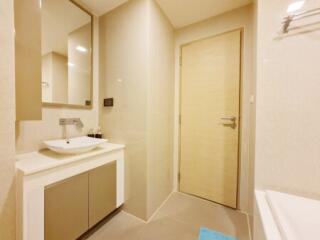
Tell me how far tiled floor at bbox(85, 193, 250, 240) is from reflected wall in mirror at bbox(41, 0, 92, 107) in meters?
1.35

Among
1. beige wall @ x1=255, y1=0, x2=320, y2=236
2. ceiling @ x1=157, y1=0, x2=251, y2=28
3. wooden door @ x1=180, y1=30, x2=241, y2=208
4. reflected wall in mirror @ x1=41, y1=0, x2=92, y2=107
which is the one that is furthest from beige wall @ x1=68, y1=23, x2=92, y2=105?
beige wall @ x1=255, y1=0, x2=320, y2=236

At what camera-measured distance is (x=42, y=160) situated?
1080mm

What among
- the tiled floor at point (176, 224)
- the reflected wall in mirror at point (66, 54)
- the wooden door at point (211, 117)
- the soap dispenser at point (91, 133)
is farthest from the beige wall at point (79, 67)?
the tiled floor at point (176, 224)

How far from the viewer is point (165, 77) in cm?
188

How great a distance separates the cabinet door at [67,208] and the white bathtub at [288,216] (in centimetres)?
126

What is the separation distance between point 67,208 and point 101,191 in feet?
1.03

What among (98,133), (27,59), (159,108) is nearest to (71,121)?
(98,133)

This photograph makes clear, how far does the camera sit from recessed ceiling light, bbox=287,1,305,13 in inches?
37.3

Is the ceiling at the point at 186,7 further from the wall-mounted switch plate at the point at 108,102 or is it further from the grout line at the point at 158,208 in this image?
the grout line at the point at 158,208

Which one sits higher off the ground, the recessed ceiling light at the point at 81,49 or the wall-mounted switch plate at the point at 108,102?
the recessed ceiling light at the point at 81,49

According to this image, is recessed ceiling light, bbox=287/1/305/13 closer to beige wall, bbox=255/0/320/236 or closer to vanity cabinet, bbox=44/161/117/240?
beige wall, bbox=255/0/320/236

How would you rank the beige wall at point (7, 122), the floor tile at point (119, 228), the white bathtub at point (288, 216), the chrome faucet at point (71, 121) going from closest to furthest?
the white bathtub at point (288, 216) → the beige wall at point (7, 122) → the floor tile at point (119, 228) → the chrome faucet at point (71, 121)

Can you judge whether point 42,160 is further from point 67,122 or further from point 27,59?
point 27,59

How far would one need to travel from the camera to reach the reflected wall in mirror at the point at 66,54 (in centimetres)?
140
